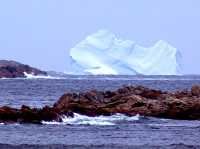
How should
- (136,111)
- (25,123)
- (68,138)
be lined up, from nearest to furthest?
(68,138), (25,123), (136,111)

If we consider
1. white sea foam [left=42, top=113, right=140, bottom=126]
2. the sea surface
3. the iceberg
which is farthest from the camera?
the iceberg

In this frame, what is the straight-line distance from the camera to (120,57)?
6781 inches

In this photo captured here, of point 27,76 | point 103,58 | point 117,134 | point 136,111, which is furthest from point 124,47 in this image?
point 117,134

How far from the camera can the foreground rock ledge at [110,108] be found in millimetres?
48438

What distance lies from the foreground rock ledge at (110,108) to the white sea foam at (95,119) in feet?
1.50

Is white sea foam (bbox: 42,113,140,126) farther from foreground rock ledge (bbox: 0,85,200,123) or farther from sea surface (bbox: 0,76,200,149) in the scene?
foreground rock ledge (bbox: 0,85,200,123)

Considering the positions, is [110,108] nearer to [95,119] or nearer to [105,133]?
[95,119]

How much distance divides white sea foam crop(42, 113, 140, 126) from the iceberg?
388 ft

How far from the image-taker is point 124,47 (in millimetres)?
176375

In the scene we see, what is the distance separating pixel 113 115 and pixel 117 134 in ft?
36.2

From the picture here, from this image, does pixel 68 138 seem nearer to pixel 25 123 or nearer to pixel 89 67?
pixel 25 123

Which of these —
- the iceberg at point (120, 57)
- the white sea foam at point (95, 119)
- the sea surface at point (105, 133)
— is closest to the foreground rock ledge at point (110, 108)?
the white sea foam at point (95, 119)

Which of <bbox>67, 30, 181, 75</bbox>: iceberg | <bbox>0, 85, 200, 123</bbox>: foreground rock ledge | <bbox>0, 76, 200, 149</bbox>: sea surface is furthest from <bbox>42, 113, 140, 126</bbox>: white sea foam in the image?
<bbox>67, 30, 181, 75</bbox>: iceberg

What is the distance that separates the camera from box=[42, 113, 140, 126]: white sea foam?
4916 cm
